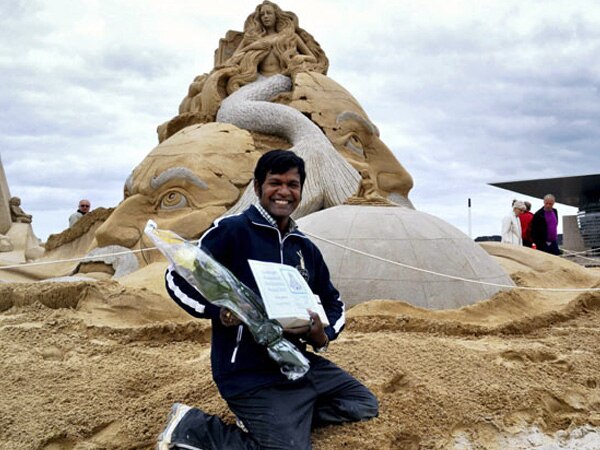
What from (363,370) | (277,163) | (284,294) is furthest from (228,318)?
(363,370)

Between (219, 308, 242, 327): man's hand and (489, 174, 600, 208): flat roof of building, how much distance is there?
1941 cm

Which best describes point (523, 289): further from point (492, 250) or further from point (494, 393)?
point (494, 393)

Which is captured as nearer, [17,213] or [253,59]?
[253,59]

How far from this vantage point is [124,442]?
2098 mm

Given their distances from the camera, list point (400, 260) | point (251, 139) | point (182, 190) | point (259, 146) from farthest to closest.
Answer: point (259, 146) < point (251, 139) < point (182, 190) < point (400, 260)

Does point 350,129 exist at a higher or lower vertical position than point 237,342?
higher

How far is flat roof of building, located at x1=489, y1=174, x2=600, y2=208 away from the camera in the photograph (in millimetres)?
18891

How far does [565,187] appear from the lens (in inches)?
772

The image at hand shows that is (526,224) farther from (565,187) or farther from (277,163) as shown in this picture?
(565,187)

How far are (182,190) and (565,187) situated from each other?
17.2m

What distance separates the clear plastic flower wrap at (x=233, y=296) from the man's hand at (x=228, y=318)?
0.02 meters

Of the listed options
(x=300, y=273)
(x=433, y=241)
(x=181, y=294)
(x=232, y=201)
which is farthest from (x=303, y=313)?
(x=232, y=201)

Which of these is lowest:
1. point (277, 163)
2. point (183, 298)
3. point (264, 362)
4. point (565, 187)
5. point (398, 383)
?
point (398, 383)

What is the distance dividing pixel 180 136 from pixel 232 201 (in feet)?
4.30
